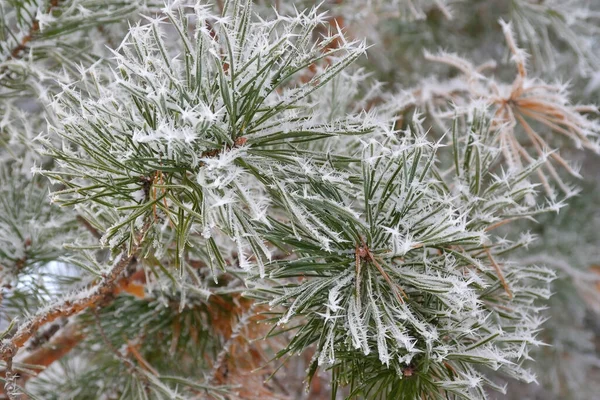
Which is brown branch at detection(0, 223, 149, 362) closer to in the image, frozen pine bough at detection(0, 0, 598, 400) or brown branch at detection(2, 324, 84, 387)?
frozen pine bough at detection(0, 0, 598, 400)

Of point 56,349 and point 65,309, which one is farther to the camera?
point 56,349

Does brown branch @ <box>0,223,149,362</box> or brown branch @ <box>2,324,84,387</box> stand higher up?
brown branch @ <box>0,223,149,362</box>

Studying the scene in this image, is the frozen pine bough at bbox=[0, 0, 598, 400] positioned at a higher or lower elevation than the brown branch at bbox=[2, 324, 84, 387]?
higher

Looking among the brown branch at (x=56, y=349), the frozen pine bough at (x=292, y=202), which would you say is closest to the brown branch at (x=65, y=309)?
the frozen pine bough at (x=292, y=202)

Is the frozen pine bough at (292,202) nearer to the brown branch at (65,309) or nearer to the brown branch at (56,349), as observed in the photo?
the brown branch at (65,309)

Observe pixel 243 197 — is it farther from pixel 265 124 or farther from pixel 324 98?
pixel 324 98

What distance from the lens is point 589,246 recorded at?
1.77m

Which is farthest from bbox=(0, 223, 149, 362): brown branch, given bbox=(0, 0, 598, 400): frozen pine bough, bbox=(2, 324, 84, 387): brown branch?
bbox=(2, 324, 84, 387): brown branch

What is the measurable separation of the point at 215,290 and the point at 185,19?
1.20 feet

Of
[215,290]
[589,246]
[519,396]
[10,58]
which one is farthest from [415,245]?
[519,396]

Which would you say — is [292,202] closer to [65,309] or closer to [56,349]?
[65,309]

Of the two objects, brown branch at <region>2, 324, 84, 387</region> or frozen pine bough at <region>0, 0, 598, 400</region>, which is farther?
brown branch at <region>2, 324, 84, 387</region>

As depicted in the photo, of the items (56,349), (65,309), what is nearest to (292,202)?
(65,309)

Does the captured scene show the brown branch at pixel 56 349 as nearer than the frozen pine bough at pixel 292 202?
No
